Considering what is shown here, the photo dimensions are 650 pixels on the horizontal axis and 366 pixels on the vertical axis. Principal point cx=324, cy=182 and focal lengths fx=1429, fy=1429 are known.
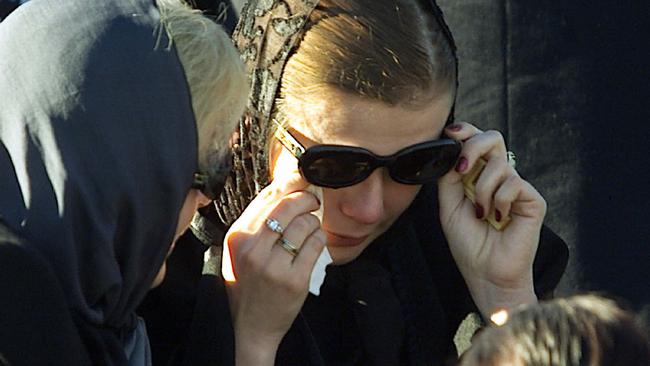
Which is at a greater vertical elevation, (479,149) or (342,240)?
(479,149)

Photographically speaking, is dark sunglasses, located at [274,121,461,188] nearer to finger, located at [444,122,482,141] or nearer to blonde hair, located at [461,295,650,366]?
finger, located at [444,122,482,141]

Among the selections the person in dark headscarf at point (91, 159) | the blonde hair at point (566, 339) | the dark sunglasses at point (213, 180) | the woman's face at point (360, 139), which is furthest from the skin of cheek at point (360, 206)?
the blonde hair at point (566, 339)

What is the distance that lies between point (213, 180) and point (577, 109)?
4.85ft

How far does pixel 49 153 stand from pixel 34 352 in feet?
0.99

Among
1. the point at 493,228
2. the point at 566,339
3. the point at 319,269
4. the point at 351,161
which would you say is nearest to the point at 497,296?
the point at 493,228

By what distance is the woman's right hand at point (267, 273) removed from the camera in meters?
2.70

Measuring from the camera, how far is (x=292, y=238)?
2.71m

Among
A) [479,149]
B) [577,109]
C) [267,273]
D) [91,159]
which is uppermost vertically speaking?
[91,159]

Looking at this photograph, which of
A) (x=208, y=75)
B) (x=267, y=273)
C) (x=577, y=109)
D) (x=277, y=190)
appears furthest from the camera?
(x=577, y=109)

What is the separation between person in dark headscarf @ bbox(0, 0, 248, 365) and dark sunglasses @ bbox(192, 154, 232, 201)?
31 mm

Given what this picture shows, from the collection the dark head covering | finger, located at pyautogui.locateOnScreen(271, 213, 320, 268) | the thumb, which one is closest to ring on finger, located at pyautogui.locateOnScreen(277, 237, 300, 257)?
finger, located at pyautogui.locateOnScreen(271, 213, 320, 268)

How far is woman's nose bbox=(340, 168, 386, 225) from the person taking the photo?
2.85 m

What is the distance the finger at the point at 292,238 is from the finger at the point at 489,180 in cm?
47

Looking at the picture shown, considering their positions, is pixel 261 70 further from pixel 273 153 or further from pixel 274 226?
pixel 274 226
